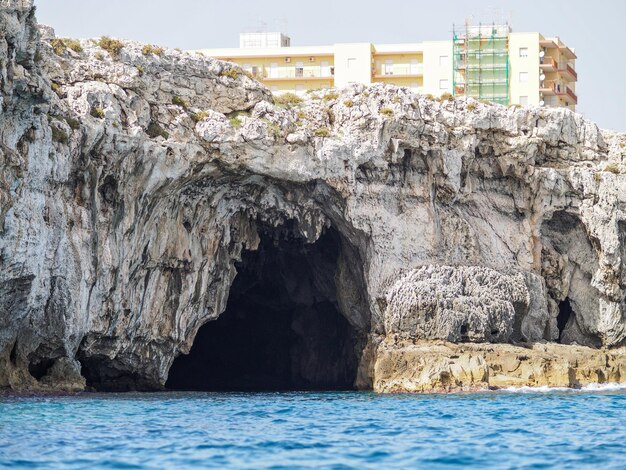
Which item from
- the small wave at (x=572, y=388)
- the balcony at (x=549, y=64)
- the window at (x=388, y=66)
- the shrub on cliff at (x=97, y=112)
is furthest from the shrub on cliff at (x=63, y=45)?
the balcony at (x=549, y=64)

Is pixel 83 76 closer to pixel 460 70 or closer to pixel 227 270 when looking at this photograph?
pixel 227 270

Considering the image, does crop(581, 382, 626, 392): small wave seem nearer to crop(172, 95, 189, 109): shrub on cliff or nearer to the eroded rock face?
the eroded rock face

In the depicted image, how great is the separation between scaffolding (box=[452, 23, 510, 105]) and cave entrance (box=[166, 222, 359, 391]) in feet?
95.6

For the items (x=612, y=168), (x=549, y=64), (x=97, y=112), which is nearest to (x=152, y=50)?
(x=97, y=112)

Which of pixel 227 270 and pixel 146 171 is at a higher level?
pixel 146 171

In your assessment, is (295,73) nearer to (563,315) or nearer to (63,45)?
(563,315)

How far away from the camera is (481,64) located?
309ft

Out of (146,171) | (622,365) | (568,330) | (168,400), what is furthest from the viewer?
(568,330)

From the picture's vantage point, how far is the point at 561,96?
9881 centimetres

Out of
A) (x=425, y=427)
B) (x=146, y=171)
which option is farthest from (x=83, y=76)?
(x=425, y=427)

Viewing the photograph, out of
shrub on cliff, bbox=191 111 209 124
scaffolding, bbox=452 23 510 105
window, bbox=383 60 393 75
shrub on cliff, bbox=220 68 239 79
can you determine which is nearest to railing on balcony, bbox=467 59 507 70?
scaffolding, bbox=452 23 510 105

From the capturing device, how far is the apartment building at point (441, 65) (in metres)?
94.1

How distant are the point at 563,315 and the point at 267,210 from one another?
1739 centimetres

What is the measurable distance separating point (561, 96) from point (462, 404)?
56372mm
